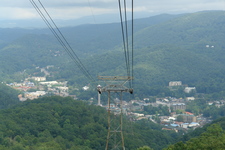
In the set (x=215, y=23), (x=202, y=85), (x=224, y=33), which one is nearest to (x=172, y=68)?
(x=202, y=85)

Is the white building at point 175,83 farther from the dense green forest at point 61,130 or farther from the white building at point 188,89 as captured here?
the dense green forest at point 61,130

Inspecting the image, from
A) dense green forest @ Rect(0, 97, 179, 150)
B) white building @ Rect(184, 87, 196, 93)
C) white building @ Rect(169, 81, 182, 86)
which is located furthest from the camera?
white building @ Rect(169, 81, 182, 86)

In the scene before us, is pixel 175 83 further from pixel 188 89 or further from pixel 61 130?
pixel 61 130

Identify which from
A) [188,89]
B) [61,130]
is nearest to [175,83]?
[188,89]

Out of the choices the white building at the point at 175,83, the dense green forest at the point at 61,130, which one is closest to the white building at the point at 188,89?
the white building at the point at 175,83

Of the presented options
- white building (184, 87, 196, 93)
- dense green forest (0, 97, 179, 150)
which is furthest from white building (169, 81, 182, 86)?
dense green forest (0, 97, 179, 150)

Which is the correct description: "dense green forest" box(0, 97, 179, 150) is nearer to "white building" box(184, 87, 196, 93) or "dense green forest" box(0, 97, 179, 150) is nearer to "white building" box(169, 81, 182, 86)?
"white building" box(184, 87, 196, 93)

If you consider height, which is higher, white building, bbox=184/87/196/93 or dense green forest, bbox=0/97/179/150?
white building, bbox=184/87/196/93

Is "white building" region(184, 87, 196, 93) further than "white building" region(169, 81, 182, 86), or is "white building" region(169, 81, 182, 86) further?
"white building" region(169, 81, 182, 86)

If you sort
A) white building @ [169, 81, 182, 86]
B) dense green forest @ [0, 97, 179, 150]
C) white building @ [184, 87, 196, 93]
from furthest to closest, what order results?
1. white building @ [169, 81, 182, 86]
2. white building @ [184, 87, 196, 93]
3. dense green forest @ [0, 97, 179, 150]
